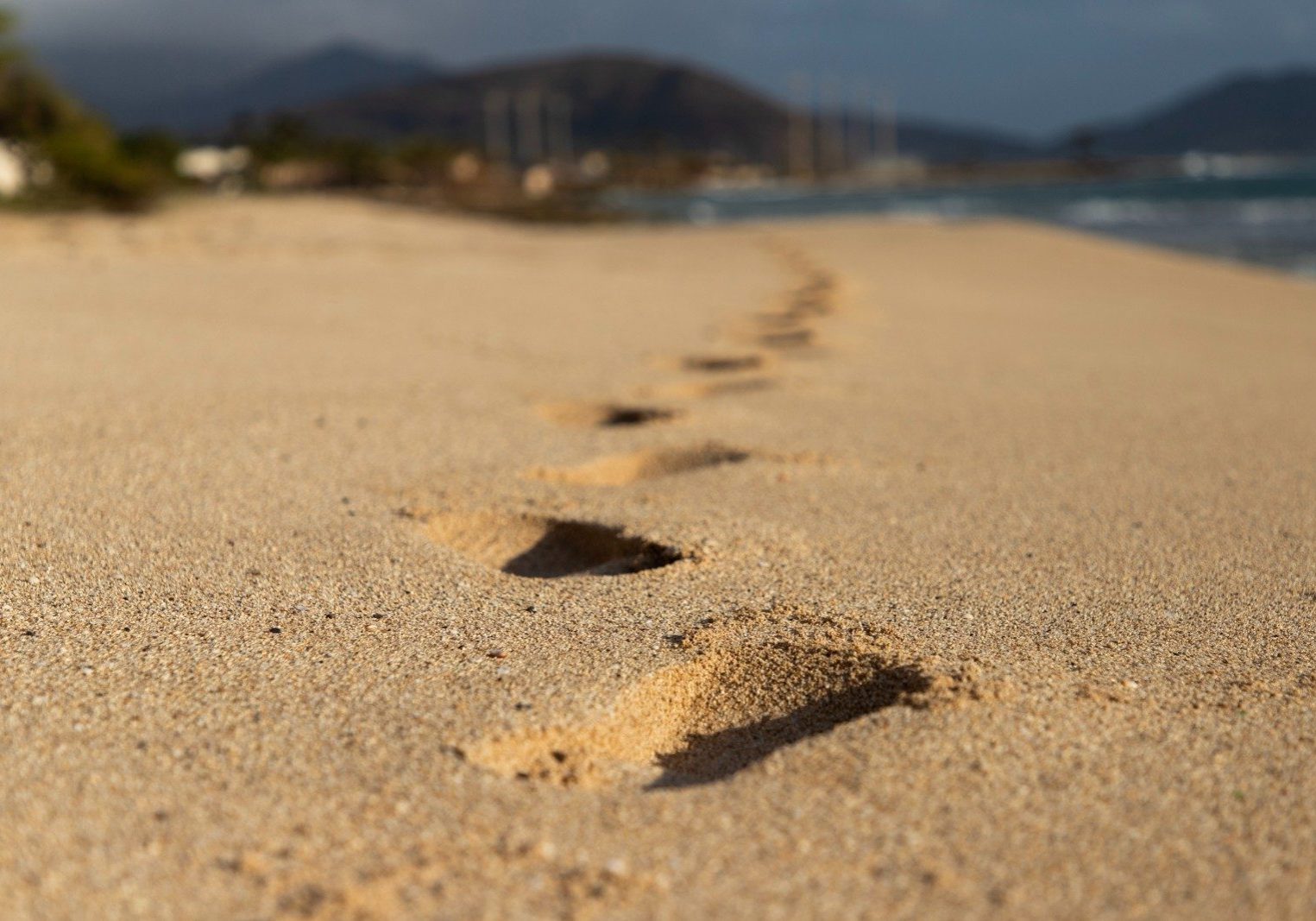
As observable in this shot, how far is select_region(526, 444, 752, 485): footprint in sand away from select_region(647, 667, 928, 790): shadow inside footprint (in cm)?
113

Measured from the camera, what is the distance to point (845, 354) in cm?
457

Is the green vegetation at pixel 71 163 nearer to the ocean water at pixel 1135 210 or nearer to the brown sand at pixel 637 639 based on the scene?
the brown sand at pixel 637 639

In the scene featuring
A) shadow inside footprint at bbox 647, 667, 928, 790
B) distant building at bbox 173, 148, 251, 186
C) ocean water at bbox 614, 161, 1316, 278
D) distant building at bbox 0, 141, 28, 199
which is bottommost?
shadow inside footprint at bbox 647, 667, 928, 790

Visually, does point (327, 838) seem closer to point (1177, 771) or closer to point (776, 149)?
point (1177, 771)

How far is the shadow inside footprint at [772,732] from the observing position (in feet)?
4.50

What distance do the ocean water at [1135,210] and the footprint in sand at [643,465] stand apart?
35.3 ft

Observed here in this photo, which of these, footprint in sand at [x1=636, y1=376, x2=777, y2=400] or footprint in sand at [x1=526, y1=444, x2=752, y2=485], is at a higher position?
footprint in sand at [x1=636, y1=376, x2=777, y2=400]

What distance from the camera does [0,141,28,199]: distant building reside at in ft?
53.8

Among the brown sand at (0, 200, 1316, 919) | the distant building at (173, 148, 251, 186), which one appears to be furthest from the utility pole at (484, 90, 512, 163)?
the brown sand at (0, 200, 1316, 919)

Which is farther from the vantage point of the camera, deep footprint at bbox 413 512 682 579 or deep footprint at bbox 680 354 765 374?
deep footprint at bbox 680 354 765 374

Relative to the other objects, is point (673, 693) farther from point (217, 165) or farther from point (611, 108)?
point (611, 108)

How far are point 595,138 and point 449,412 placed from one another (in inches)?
5370

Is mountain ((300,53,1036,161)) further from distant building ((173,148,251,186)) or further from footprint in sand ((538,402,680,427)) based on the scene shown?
footprint in sand ((538,402,680,427))

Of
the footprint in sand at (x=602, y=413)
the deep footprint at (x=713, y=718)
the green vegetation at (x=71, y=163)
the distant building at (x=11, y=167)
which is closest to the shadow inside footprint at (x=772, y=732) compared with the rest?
the deep footprint at (x=713, y=718)
